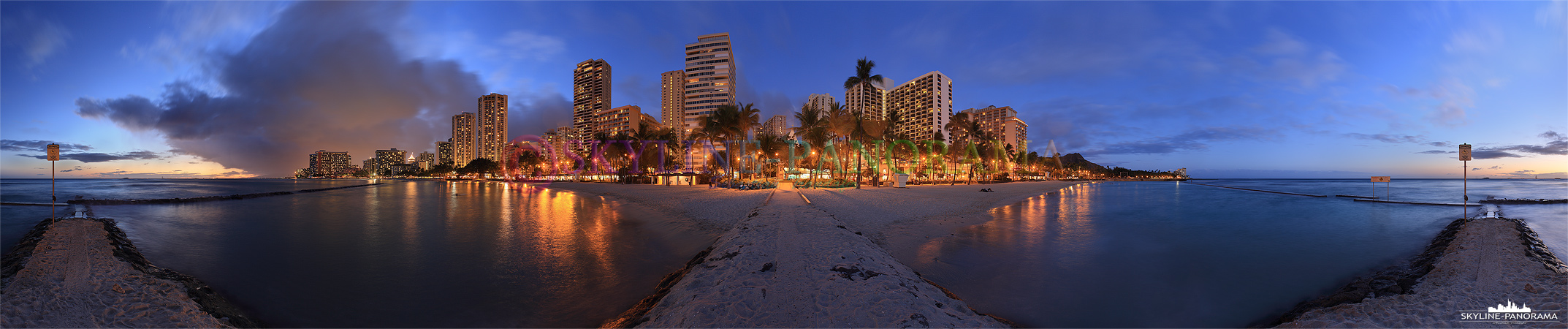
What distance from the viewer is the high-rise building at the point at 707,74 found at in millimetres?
105875

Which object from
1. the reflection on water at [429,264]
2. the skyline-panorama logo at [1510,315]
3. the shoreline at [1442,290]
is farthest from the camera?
the reflection on water at [429,264]

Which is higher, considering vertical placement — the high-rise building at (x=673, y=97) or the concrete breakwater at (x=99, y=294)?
the high-rise building at (x=673, y=97)

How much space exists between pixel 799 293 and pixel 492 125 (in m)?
223

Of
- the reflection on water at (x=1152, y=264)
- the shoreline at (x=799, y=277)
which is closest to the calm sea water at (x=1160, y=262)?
the reflection on water at (x=1152, y=264)

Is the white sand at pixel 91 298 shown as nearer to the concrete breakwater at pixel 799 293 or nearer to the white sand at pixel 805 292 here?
the concrete breakwater at pixel 799 293

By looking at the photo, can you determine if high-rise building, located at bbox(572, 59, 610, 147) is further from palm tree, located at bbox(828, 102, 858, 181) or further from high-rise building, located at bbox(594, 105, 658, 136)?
palm tree, located at bbox(828, 102, 858, 181)

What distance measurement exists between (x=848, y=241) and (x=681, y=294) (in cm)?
424

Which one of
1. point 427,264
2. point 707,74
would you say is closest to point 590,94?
point 707,74

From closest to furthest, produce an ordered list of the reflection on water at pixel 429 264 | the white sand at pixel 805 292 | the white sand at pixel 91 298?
the white sand at pixel 805 292, the white sand at pixel 91 298, the reflection on water at pixel 429 264

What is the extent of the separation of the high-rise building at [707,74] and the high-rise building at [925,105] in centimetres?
4933

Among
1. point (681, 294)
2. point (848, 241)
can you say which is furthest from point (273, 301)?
point (848, 241)

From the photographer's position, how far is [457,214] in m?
19.2

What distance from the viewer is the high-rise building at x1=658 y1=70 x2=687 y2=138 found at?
14450 centimetres

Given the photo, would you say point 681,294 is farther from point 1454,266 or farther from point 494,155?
point 494,155
